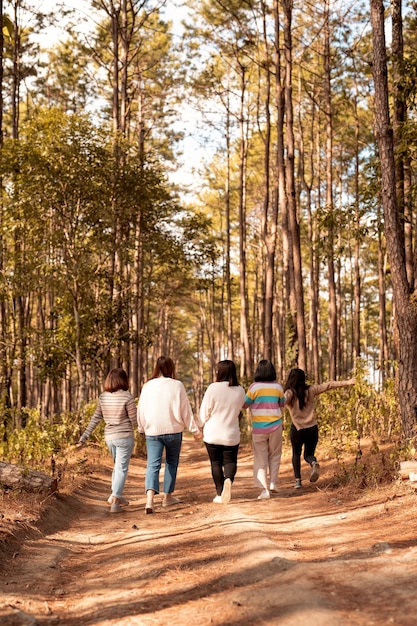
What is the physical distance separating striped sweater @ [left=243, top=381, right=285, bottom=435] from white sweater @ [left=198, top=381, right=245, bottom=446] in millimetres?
413

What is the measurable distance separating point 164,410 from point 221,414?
33.8 inches

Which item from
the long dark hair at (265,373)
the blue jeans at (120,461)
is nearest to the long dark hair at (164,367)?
the blue jeans at (120,461)

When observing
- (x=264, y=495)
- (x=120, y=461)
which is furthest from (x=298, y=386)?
(x=120, y=461)

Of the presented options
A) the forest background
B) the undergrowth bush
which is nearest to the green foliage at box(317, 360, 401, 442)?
the forest background

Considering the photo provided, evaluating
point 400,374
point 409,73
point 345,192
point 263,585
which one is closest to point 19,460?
point 400,374

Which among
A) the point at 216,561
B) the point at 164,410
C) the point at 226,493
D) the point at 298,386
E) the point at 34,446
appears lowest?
the point at 226,493

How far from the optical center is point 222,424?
30.5ft

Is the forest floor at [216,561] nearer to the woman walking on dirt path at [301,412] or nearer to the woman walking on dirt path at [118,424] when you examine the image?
the woman walking on dirt path at [118,424]

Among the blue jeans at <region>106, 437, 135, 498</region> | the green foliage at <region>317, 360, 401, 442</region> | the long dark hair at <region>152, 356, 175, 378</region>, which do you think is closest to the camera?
the blue jeans at <region>106, 437, 135, 498</region>

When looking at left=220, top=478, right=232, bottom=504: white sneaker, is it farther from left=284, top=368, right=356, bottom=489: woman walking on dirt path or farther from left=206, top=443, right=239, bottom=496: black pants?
left=284, top=368, right=356, bottom=489: woman walking on dirt path

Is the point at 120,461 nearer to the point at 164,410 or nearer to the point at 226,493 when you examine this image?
the point at 164,410

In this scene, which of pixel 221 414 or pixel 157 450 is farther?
pixel 221 414

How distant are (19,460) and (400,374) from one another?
5907mm

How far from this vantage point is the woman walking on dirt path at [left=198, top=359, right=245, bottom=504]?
925 cm
